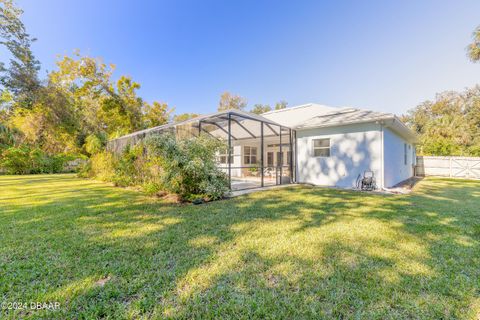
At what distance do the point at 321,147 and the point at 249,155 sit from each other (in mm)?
6195

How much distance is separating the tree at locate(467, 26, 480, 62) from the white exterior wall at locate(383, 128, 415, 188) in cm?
626

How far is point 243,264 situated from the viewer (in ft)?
9.05

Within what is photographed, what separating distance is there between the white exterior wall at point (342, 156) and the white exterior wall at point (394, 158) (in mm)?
587

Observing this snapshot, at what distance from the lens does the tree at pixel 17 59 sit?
13.5 m

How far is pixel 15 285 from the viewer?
228 centimetres

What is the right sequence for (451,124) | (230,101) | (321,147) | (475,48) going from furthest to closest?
(230,101)
(451,124)
(475,48)
(321,147)

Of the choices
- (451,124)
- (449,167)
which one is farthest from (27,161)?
(451,124)

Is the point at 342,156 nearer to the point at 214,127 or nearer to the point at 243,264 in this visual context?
the point at 214,127

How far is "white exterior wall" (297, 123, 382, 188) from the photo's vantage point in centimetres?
891

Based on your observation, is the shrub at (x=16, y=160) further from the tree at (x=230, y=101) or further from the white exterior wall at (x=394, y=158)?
the white exterior wall at (x=394, y=158)

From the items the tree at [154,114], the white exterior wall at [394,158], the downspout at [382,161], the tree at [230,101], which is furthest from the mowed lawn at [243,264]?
the tree at [230,101]

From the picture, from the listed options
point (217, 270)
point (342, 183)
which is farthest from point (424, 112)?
point (217, 270)

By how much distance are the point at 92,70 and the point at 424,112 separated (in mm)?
46311

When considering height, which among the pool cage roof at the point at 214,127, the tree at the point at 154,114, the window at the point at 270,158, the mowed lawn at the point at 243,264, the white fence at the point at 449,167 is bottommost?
the mowed lawn at the point at 243,264
